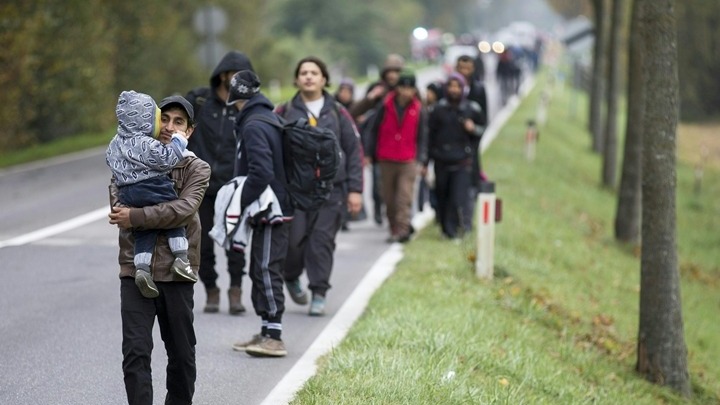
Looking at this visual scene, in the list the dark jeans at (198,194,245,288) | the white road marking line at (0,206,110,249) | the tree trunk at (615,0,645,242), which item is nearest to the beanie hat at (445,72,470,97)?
the dark jeans at (198,194,245,288)

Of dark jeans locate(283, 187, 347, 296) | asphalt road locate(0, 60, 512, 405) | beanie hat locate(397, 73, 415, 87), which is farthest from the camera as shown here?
beanie hat locate(397, 73, 415, 87)

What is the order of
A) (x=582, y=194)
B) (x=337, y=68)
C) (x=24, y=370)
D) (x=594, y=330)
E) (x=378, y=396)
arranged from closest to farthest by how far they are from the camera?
(x=378, y=396) → (x=24, y=370) → (x=594, y=330) → (x=582, y=194) → (x=337, y=68)

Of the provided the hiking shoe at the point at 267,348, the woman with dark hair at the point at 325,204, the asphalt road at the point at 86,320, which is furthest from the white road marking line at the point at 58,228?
the hiking shoe at the point at 267,348

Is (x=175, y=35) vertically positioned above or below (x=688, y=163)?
above

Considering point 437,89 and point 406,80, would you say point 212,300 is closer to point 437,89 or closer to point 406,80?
point 406,80

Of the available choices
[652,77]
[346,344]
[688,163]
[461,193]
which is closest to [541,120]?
[688,163]

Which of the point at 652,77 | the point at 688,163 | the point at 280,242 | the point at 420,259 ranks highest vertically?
the point at 652,77

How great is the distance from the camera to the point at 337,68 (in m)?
62.0

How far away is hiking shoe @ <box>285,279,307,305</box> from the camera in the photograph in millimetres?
10604

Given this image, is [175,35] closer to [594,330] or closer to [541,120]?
[541,120]

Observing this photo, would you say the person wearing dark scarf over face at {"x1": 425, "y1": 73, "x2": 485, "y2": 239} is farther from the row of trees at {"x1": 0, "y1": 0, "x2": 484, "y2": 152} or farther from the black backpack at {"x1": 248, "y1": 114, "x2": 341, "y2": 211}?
the row of trees at {"x1": 0, "y1": 0, "x2": 484, "y2": 152}

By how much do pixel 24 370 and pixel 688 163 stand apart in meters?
30.9

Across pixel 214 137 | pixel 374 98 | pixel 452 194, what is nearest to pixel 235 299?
pixel 214 137

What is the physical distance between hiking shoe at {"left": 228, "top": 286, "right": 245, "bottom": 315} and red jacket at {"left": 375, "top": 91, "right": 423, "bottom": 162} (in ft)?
13.4
